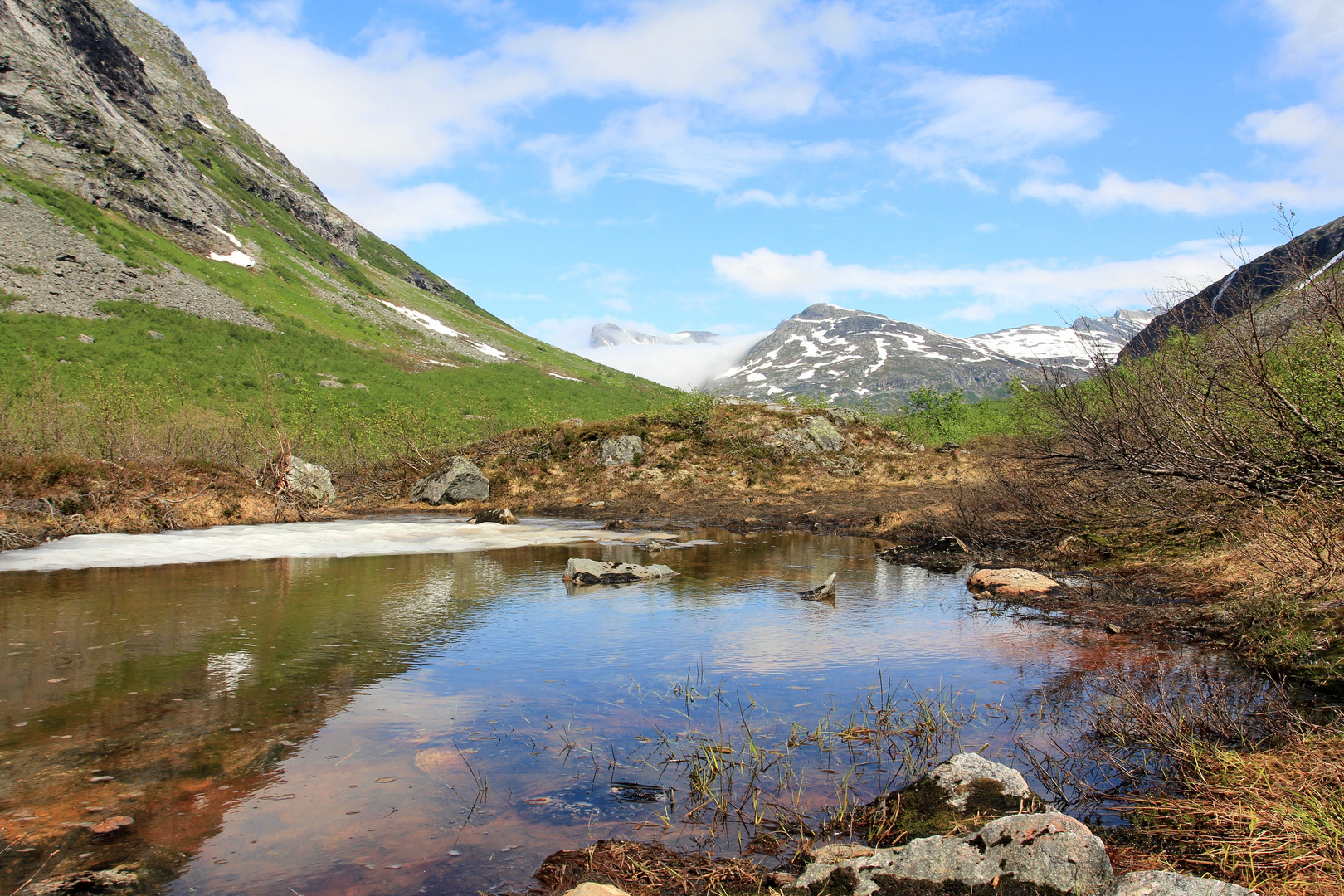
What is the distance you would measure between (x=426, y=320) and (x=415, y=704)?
134285mm

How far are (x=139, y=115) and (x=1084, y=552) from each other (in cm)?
14323

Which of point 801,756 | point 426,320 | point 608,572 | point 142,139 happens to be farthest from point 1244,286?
point 426,320

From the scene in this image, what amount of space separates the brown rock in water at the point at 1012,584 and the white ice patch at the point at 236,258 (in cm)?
11111

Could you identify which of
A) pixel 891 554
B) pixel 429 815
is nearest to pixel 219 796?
pixel 429 815

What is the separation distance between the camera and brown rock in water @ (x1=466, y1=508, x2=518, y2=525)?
1099 inches

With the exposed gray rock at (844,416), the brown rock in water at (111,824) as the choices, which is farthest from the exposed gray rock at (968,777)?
the exposed gray rock at (844,416)

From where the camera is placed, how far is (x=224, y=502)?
997 inches

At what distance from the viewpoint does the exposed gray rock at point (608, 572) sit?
51.3ft

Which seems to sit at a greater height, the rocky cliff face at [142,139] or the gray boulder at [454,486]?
the rocky cliff face at [142,139]

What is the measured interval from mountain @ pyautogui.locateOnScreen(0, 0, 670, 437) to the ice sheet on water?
122 feet

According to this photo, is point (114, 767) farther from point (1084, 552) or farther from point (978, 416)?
point (978, 416)

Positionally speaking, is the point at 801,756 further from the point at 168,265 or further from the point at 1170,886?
the point at 168,265

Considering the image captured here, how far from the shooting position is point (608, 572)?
15.9 meters

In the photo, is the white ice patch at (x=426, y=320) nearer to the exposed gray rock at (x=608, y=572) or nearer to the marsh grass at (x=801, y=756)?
the exposed gray rock at (x=608, y=572)
